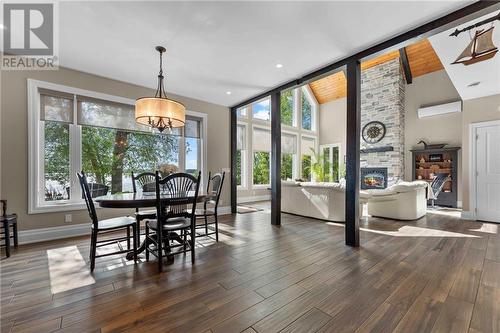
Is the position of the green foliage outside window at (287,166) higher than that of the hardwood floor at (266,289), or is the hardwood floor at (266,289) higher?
the green foliage outside window at (287,166)

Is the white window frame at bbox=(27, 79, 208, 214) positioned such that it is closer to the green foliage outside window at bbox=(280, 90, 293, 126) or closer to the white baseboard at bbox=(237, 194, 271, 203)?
the white baseboard at bbox=(237, 194, 271, 203)

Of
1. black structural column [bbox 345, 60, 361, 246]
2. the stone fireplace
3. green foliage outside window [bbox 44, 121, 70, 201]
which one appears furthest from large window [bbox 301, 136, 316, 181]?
green foliage outside window [bbox 44, 121, 70, 201]

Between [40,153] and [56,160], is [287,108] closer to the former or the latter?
[56,160]

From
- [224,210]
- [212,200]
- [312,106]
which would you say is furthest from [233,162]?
[312,106]

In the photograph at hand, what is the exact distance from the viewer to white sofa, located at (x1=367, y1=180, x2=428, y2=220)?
4.51 m

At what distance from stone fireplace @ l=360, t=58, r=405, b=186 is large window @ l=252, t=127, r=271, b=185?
11.8 ft

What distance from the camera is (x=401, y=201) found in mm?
4551

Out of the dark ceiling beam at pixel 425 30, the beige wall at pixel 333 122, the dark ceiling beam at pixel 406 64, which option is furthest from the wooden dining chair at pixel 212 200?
the dark ceiling beam at pixel 406 64

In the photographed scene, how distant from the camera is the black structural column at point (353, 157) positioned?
9.90 feet

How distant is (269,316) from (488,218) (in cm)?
547

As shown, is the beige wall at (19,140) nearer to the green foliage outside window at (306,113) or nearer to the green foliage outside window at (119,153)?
the green foliage outside window at (119,153)

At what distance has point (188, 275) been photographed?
7.16ft

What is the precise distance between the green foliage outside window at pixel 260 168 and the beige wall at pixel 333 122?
3496mm

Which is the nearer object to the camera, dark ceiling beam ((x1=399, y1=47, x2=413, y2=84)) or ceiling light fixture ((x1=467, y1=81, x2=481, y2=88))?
ceiling light fixture ((x1=467, y1=81, x2=481, y2=88))
